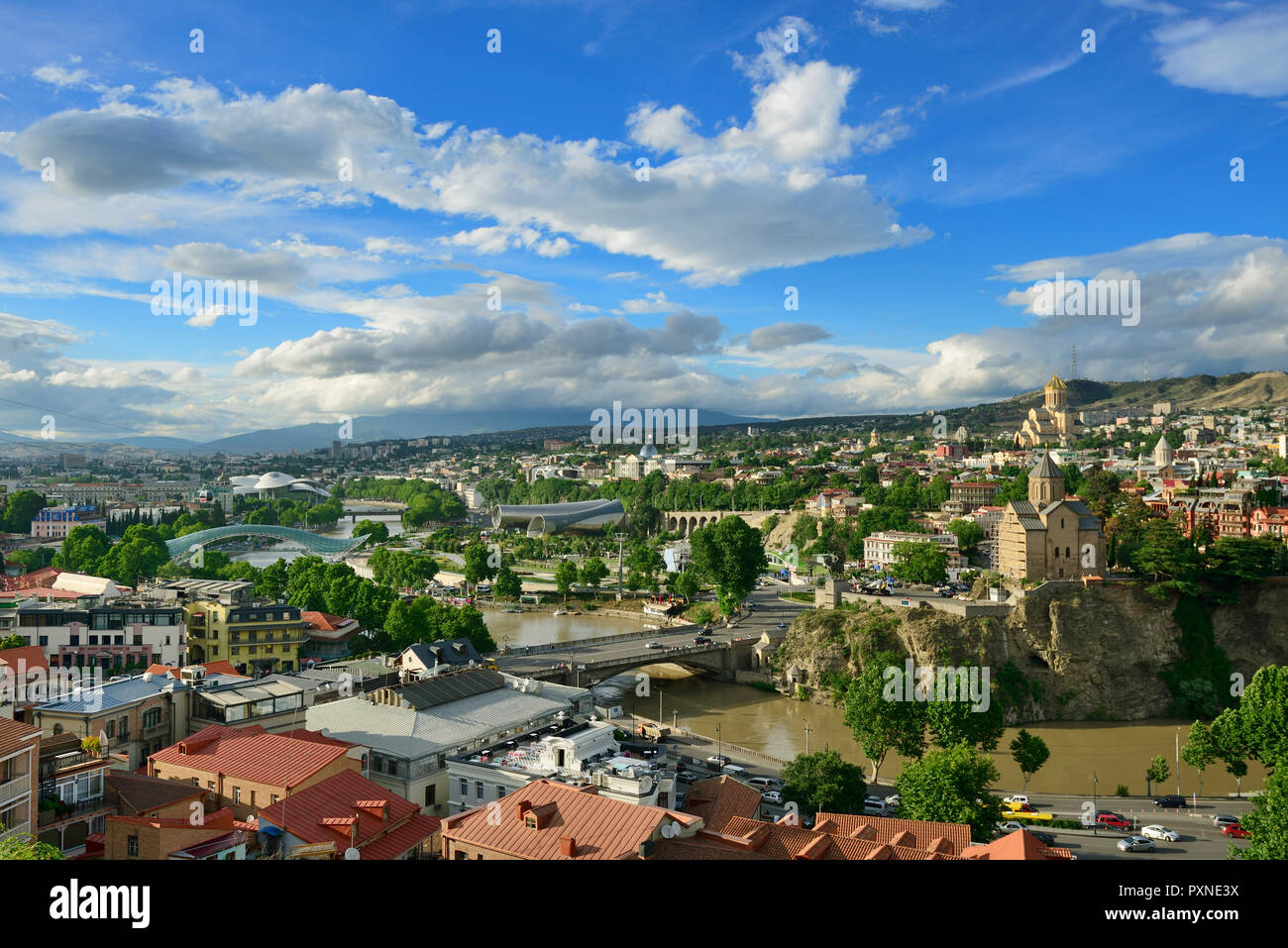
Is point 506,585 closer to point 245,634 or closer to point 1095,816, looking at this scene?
point 245,634

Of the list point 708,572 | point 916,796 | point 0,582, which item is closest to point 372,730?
point 916,796

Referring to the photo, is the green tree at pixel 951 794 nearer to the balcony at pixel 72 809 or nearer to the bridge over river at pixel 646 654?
the balcony at pixel 72 809

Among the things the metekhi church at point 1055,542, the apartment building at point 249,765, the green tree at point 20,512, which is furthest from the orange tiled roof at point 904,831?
the green tree at point 20,512

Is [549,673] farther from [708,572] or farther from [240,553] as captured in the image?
[240,553]

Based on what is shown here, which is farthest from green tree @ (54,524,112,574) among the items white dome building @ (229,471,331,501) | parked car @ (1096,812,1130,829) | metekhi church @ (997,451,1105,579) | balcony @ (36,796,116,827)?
white dome building @ (229,471,331,501)

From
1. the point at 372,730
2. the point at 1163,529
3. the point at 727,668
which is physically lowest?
the point at 727,668

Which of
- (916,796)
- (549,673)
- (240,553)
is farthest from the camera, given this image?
(240,553)
